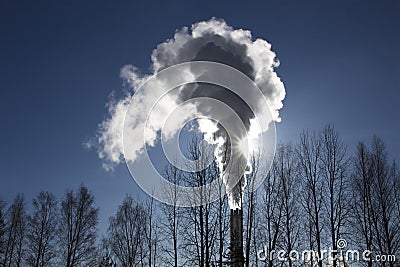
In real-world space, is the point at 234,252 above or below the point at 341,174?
below

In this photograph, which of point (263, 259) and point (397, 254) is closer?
point (263, 259)

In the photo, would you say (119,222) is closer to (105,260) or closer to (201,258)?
(105,260)

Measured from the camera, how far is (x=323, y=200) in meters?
21.1

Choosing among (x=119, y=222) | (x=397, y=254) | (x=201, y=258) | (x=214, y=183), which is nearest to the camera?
(x=201, y=258)

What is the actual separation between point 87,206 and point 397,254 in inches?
833

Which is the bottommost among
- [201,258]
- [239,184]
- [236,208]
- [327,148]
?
[201,258]

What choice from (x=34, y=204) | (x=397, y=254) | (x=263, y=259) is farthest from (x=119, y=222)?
(x=397, y=254)

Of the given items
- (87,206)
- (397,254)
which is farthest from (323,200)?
(87,206)

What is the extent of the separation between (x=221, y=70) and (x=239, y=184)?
6985mm

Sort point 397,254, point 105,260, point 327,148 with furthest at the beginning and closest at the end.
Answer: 1. point 105,260
2. point 327,148
3. point 397,254

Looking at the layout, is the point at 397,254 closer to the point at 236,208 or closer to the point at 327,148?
the point at 327,148

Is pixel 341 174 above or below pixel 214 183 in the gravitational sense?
above

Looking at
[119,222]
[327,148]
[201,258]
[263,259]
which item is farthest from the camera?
[119,222]

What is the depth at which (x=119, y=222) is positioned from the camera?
28.6 metres
